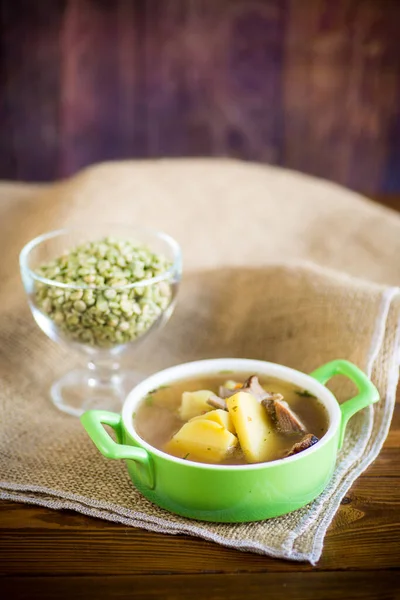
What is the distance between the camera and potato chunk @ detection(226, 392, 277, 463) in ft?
2.56

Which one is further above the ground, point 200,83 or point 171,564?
point 171,564

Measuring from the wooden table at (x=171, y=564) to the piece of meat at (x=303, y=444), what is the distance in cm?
8

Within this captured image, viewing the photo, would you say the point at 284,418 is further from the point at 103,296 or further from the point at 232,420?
the point at 103,296

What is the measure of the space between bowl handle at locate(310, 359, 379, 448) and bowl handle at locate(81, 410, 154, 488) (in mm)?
202

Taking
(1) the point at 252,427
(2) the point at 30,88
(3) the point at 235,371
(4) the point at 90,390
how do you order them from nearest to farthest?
1. (1) the point at 252,427
2. (3) the point at 235,371
3. (4) the point at 90,390
4. (2) the point at 30,88

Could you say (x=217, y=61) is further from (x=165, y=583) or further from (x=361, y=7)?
(x=165, y=583)

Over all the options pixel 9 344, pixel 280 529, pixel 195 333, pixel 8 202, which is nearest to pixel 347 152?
pixel 8 202

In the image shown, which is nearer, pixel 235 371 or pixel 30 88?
pixel 235 371

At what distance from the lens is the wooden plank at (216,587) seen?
0.69 m

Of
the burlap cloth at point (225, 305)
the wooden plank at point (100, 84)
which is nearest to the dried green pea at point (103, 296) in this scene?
the burlap cloth at point (225, 305)

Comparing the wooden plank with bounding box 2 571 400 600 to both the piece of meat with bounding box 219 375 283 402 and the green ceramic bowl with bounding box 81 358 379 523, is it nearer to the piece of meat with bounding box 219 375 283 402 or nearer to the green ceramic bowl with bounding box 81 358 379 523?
the green ceramic bowl with bounding box 81 358 379 523

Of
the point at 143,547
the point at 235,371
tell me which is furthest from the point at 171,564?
the point at 235,371

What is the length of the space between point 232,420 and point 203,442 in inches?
1.5

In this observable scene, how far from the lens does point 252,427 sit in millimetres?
795
